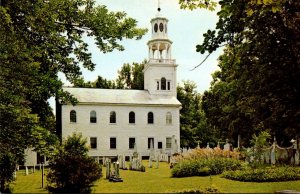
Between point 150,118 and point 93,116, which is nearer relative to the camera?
point 93,116

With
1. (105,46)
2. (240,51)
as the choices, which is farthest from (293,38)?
(105,46)

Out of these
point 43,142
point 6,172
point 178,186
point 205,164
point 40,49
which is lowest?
point 178,186

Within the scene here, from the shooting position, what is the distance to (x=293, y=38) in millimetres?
8055

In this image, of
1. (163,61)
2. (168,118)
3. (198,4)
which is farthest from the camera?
(163,61)

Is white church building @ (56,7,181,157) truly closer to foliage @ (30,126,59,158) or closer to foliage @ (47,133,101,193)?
foliage @ (47,133,101,193)

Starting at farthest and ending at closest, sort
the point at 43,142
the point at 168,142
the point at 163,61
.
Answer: the point at 163,61 < the point at 168,142 < the point at 43,142

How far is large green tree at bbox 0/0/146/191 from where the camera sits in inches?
379

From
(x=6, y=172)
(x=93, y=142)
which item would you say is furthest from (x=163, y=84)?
(x=6, y=172)

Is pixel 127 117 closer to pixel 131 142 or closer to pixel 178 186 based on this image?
pixel 131 142

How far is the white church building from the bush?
2234cm

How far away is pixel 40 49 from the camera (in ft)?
36.8

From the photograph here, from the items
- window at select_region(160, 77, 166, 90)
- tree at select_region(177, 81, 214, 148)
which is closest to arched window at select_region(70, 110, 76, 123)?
window at select_region(160, 77, 166, 90)

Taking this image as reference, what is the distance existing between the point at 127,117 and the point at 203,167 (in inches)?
945

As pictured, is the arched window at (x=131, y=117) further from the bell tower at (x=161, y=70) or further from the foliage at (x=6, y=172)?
the foliage at (x=6, y=172)
